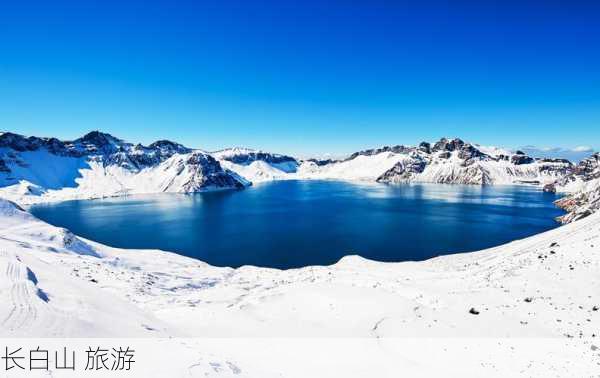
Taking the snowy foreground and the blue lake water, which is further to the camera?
the blue lake water

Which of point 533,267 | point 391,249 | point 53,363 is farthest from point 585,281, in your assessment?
point 391,249

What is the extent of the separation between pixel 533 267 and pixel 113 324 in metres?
39.8

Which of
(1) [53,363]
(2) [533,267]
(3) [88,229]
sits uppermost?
(1) [53,363]

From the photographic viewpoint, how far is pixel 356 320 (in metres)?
27.5

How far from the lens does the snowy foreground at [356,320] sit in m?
18.0

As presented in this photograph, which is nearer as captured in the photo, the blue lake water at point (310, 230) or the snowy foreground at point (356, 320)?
the snowy foreground at point (356, 320)

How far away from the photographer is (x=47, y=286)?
2219cm

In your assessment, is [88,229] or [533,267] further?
[88,229]

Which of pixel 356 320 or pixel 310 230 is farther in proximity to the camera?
pixel 310 230

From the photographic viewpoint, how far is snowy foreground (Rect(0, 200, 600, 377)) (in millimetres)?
17984

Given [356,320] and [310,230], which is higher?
[356,320]

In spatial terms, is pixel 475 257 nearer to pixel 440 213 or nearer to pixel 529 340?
pixel 529 340

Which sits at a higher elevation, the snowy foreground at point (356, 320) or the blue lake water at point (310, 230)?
the snowy foreground at point (356, 320)

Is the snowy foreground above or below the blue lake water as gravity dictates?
above
